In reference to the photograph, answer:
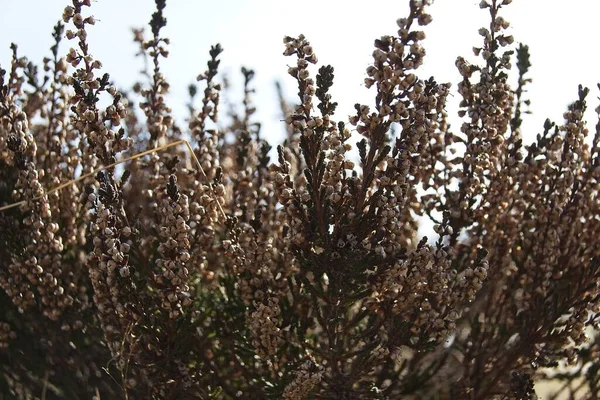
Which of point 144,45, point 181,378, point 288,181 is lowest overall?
point 181,378

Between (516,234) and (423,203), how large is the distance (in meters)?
0.47

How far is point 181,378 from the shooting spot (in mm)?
2857

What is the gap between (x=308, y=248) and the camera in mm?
2641

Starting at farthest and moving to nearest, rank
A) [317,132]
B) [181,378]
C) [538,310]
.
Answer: [538,310] < [181,378] < [317,132]

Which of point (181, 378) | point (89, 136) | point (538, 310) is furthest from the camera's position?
point (538, 310)

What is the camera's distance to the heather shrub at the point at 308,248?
260 cm

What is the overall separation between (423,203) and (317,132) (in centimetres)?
84

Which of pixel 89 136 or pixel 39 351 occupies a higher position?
pixel 89 136

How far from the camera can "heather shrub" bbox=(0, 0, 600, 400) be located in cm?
260

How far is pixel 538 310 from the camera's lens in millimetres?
3084

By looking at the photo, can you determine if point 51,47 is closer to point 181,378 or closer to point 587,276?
point 181,378

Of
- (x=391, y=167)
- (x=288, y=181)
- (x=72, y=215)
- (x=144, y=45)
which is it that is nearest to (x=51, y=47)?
(x=144, y=45)

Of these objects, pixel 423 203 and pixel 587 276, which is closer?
pixel 587 276

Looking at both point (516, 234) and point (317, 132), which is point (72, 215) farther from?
point (516, 234)
